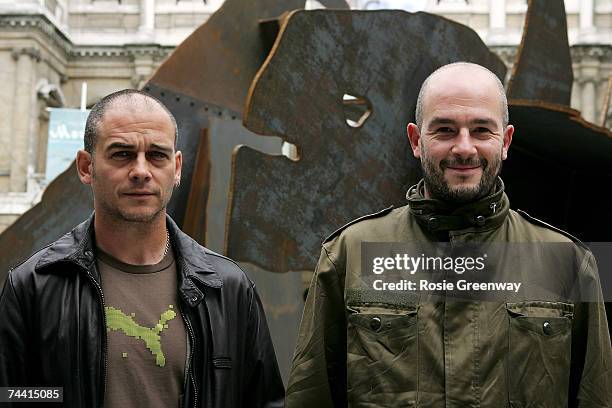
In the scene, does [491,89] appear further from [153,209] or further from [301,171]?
[301,171]

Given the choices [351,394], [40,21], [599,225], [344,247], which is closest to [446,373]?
[351,394]

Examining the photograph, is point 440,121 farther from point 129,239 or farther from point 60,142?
point 60,142

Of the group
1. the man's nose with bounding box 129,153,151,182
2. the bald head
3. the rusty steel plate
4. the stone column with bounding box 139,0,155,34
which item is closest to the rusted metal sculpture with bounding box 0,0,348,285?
the rusty steel plate

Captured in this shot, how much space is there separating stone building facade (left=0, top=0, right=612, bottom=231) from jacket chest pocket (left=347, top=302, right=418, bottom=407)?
16.5m

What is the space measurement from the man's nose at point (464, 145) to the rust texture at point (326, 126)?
2.02 m

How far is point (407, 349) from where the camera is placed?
69.4 inches

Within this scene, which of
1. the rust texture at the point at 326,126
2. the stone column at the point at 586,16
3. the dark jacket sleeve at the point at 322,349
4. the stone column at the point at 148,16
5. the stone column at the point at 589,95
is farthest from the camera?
the stone column at the point at 148,16

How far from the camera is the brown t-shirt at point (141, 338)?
185 centimetres

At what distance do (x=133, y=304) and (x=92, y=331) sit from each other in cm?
11

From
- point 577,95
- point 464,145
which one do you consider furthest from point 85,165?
point 577,95

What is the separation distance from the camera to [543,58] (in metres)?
4.96

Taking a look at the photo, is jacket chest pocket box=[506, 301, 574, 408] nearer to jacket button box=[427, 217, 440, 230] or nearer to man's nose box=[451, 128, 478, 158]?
jacket button box=[427, 217, 440, 230]

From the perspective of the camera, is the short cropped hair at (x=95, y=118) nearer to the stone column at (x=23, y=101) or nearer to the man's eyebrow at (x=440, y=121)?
the man's eyebrow at (x=440, y=121)

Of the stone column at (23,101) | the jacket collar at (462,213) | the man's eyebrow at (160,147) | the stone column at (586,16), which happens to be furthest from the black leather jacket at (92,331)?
the stone column at (586,16)
